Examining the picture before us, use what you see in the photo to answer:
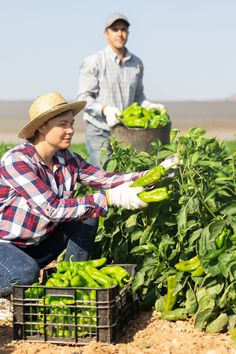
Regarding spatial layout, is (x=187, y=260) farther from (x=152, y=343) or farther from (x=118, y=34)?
(x=118, y=34)

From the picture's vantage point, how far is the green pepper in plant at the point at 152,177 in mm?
4676

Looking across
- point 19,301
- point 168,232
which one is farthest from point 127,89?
point 19,301

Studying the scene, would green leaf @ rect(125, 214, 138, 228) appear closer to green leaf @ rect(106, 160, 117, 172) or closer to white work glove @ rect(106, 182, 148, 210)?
white work glove @ rect(106, 182, 148, 210)

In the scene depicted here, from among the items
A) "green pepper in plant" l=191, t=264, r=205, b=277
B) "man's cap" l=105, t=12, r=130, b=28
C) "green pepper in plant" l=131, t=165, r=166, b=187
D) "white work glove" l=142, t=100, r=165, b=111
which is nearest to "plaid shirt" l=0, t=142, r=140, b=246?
"green pepper in plant" l=131, t=165, r=166, b=187

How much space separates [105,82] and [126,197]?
3177mm

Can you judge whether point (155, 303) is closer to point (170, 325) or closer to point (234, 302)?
point (170, 325)

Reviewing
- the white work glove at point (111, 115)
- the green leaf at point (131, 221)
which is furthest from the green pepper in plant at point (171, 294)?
the white work glove at point (111, 115)

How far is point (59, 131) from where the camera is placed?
16.2 ft

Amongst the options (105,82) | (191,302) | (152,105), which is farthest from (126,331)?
(152,105)

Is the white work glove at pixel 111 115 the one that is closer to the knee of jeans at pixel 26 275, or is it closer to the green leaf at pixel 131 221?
the green leaf at pixel 131 221

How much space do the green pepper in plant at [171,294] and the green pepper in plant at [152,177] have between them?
1.76 feet

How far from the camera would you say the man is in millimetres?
7562

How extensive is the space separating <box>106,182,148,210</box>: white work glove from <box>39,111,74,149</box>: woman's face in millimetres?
422

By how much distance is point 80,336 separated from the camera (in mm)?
4551
